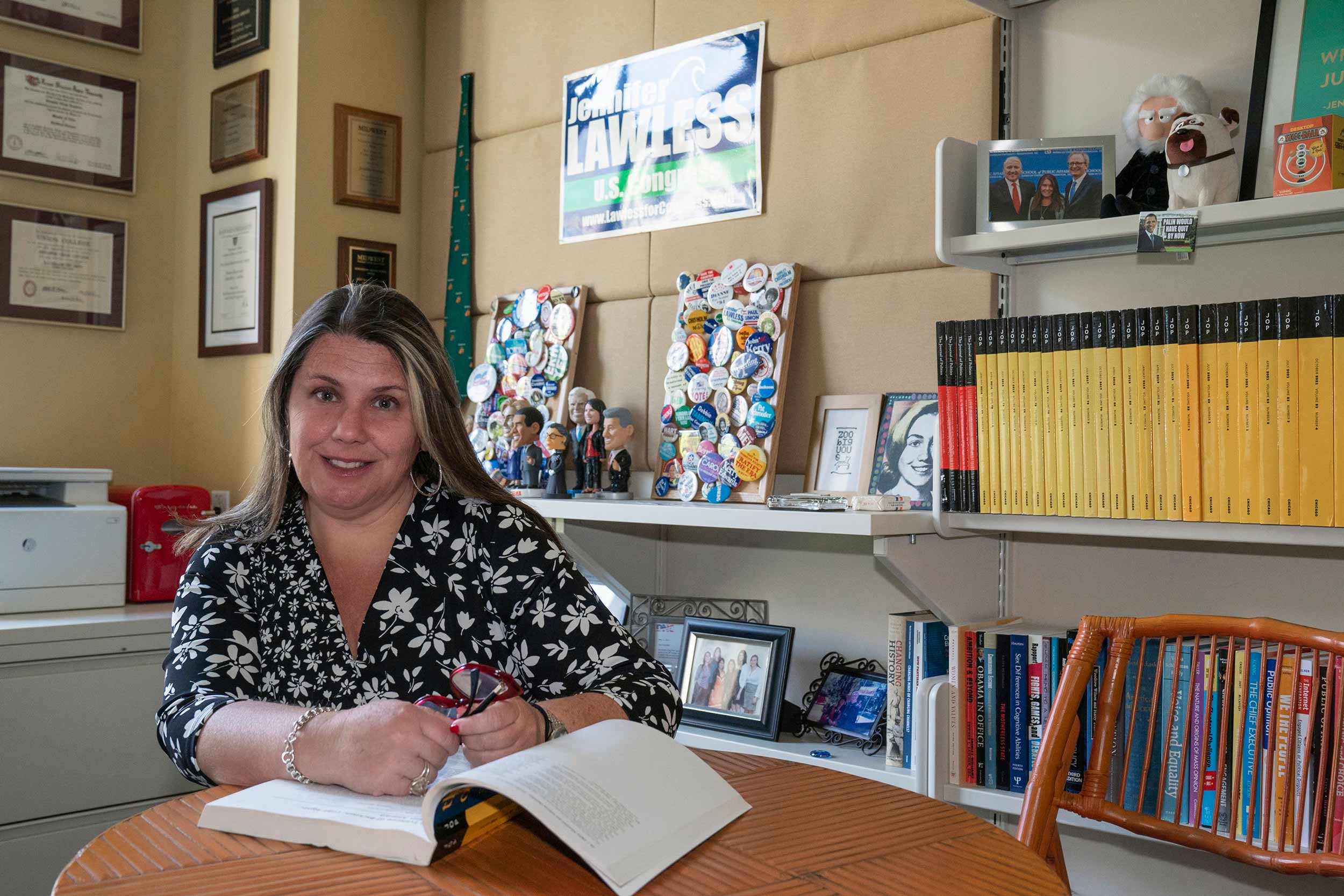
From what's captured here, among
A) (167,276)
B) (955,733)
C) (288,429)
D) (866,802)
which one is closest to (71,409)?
(167,276)

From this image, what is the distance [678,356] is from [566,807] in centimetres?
155

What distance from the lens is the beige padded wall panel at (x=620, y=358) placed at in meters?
2.54

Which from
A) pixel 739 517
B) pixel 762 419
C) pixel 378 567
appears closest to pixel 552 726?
pixel 378 567

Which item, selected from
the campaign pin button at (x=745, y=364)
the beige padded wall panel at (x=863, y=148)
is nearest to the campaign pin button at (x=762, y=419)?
the campaign pin button at (x=745, y=364)

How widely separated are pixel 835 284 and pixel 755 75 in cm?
49

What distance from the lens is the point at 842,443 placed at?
2152 mm

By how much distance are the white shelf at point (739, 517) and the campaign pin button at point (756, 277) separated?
0.44 meters

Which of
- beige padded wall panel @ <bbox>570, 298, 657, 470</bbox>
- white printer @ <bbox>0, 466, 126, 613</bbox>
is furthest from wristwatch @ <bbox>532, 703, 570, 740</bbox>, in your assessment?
white printer @ <bbox>0, 466, 126, 613</bbox>

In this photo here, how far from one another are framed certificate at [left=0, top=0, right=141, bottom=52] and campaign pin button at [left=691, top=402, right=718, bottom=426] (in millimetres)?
1961

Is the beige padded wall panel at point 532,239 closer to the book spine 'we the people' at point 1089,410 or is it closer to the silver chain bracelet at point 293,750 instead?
the book spine 'we the people' at point 1089,410

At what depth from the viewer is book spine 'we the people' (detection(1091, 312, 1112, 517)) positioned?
1632 millimetres

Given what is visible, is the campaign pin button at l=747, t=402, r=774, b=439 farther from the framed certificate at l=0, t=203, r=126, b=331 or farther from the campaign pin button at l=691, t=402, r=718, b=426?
the framed certificate at l=0, t=203, r=126, b=331

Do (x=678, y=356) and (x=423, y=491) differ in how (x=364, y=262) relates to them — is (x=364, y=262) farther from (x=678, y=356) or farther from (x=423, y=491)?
(x=423, y=491)

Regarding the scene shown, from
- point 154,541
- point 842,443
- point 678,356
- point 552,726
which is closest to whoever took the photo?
point 552,726
